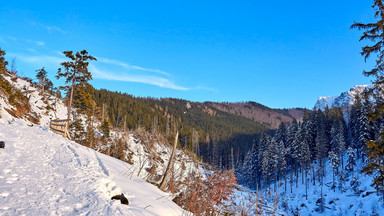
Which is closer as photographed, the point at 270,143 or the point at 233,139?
the point at 270,143

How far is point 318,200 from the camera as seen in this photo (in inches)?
1906

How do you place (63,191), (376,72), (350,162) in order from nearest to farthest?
(63,191) → (376,72) → (350,162)

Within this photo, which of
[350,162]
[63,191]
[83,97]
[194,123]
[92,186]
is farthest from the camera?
[194,123]

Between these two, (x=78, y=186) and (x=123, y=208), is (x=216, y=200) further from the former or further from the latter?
(x=78, y=186)

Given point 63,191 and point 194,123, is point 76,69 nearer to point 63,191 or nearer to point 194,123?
point 63,191

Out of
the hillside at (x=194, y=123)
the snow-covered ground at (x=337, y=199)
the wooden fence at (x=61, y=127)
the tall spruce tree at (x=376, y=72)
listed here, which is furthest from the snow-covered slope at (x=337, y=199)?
the wooden fence at (x=61, y=127)

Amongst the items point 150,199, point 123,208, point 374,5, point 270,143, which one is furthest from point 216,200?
point 270,143

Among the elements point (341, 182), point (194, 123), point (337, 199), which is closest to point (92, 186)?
point (337, 199)

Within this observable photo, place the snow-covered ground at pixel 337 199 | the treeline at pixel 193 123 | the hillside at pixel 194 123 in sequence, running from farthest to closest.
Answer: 1. the hillside at pixel 194 123
2. the treeline at pixel 193 123
3. the snow-covered ground at pixel 337 199

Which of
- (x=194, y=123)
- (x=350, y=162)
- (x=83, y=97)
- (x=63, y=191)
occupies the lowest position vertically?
(x=350, y=162)

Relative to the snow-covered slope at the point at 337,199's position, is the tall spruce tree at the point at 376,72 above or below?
above

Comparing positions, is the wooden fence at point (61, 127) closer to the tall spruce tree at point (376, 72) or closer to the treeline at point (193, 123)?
the tall spruce tree at point (376, 72)

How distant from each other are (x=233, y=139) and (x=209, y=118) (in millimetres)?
43858

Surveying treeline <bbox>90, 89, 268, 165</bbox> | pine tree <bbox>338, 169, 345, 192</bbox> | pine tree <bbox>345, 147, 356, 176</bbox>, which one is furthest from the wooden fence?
pine tree <bbox>345, 147, 356, 176</bbox>
